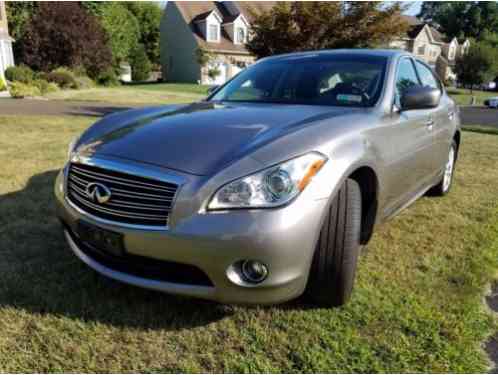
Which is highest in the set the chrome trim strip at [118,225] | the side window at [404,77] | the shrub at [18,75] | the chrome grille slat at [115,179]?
the side window at [404,77]

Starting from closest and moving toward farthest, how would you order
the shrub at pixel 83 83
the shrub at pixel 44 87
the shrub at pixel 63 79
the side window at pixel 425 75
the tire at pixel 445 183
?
the side window at pixel 425 75 < the tire at pixel 445 183 < the shrub at pixel 44 87 < the shrub at pixel 63 79 < the shrub at pixel 83 83

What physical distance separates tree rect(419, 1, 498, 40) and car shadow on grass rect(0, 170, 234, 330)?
253 ft

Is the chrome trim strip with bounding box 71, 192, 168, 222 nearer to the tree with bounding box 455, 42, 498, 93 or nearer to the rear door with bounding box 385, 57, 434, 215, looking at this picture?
the rear door with bounding box 385, 57, 434, 215

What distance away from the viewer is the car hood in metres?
2.03

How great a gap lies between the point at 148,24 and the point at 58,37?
22886 millimetres

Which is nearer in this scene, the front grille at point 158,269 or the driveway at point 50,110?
the front grille at point 158,269

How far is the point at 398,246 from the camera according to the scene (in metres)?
3.24

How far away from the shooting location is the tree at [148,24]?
150 feet

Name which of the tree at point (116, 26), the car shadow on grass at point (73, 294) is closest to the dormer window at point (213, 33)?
the tree at point (116, 26)

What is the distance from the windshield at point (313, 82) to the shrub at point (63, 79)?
2237cm

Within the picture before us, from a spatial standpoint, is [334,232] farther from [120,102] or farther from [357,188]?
[120,102]

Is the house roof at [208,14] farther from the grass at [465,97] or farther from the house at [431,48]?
the house at [431,48]

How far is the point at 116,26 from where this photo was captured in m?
35.2

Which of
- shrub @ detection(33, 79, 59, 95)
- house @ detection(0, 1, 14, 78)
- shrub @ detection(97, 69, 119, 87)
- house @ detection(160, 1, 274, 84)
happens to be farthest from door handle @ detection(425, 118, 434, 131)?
house @ detection(160, 1, 274, 84)
